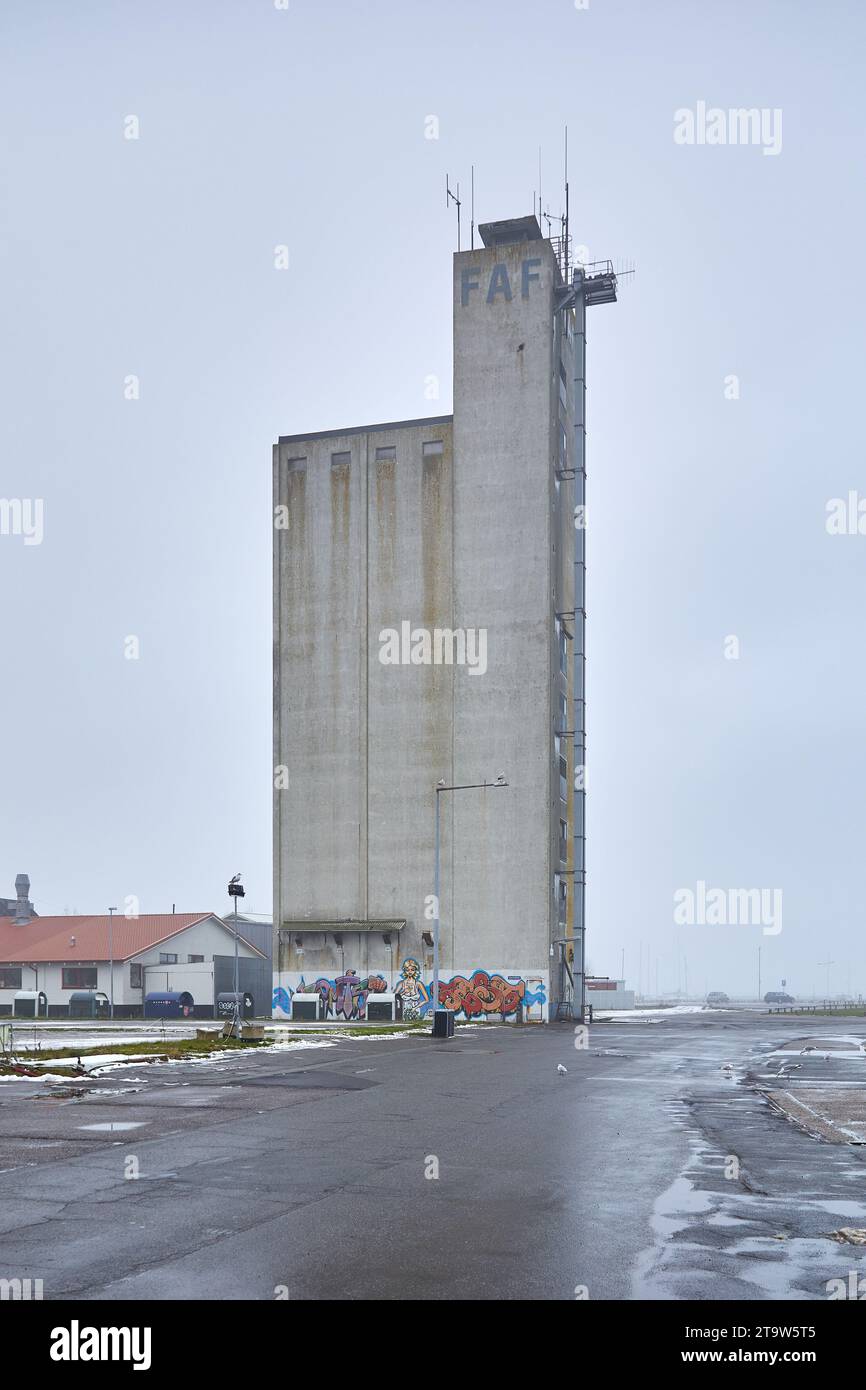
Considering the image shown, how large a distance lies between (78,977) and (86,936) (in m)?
4.75

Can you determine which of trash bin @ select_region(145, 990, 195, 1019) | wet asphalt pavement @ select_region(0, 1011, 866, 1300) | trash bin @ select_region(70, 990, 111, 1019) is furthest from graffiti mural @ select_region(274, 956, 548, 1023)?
wet asphalt pavement @ select_region(0, 1011, 866, 1300)

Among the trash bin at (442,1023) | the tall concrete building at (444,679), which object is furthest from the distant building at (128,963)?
the trash bin at (442,1023)

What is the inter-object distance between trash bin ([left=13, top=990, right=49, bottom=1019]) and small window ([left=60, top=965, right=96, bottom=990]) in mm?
1510

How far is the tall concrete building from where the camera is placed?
6769cm

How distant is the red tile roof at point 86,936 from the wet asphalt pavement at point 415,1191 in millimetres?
54183

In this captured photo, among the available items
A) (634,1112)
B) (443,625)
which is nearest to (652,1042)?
(634,1112)

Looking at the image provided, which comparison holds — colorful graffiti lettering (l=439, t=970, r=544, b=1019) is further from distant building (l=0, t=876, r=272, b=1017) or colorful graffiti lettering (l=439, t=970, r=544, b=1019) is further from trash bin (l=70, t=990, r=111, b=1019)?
trash bin (l=70, t=990, r=111, b=1019)

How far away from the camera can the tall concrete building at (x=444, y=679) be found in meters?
67.7

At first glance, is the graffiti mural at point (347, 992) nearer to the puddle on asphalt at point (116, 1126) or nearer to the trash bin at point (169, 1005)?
the trash bin at point (169, 1005)

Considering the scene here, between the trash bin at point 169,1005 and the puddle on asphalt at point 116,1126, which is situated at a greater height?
the puddle on asphalt at point 116,1126

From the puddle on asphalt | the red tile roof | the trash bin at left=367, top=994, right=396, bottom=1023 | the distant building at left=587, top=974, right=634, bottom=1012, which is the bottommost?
the distant building at left=587, top=974, right=634, bottom=1012

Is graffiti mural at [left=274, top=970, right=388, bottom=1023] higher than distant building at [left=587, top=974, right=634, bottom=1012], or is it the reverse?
graffiti mural at [left=274, top=970, right=388, bottom=1023]
